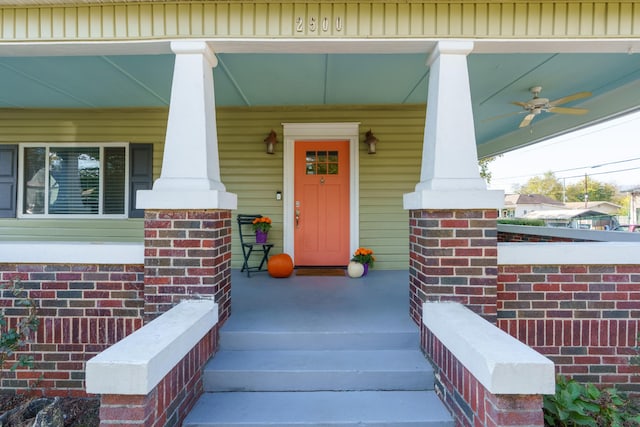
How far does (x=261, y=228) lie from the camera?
441cm

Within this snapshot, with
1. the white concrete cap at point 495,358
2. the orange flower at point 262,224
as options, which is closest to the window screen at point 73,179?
the orange flower at point 262,224

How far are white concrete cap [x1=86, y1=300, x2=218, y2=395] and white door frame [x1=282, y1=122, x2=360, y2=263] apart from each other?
9.12 ft

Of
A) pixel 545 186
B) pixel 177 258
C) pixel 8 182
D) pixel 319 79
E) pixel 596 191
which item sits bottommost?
pixel 177 258

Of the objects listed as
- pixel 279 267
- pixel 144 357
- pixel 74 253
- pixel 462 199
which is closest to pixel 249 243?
pixel 279 267

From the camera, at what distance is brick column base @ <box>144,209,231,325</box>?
7.63 feet

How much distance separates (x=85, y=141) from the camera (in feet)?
15.8

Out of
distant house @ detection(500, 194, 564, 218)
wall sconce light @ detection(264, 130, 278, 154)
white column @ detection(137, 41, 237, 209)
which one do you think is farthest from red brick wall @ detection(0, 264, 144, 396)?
distant house @ detection(500, 194, 564, 218)

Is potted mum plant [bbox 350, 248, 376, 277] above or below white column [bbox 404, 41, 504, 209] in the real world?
below

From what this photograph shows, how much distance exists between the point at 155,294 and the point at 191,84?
4.71 feet

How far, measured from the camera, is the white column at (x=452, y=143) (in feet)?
7.53

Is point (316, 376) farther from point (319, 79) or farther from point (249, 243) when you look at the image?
point (319, 79)

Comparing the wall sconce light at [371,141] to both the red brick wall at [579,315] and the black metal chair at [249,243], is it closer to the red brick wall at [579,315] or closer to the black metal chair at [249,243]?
the black metal chair at [249,243]

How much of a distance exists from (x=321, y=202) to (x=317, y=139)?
85 cm

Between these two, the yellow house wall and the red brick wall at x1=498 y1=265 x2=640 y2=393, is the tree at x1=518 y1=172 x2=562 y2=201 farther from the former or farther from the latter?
the red brick wall at x1=498 y1=265 x2=640 y2=393
